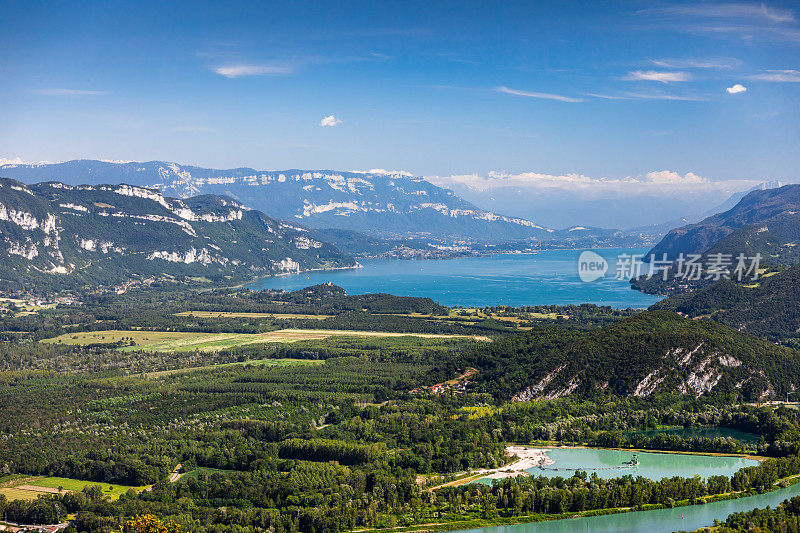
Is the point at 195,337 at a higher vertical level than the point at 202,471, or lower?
lower

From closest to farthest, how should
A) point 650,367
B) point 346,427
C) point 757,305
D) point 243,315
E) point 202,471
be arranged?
point 202,471 < point 346,427 < point 650,367 < point 757,305 < point 243,315

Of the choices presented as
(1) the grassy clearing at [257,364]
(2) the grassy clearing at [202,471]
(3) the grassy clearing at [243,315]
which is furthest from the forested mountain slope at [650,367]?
(3) the grassy clearing at [243,315]

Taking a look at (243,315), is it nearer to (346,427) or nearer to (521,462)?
(346,427)

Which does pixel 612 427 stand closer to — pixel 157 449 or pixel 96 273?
pixel 157 449

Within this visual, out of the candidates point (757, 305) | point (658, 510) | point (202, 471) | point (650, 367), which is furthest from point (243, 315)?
point (658, 510)

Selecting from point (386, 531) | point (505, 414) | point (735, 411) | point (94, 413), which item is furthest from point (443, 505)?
point (94, 413)

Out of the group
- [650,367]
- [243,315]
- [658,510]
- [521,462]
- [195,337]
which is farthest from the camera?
[243,315]

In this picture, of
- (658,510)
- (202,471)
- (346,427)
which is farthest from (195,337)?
(658,510)

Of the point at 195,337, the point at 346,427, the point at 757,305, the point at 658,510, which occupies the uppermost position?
the point at 757,305

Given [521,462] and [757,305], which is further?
[757,305]

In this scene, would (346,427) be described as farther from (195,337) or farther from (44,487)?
(195,337)
